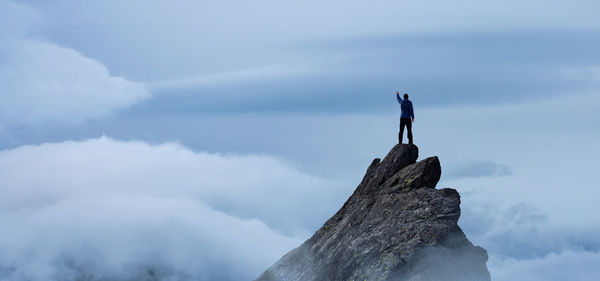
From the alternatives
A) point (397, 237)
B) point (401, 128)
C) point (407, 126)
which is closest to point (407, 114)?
point (407, 126)

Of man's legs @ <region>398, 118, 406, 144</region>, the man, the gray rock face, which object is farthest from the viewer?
man's legs @ <region>398, 118, 406, 144</region>

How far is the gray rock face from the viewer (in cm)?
3744

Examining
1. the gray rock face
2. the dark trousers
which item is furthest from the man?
the gray rock face

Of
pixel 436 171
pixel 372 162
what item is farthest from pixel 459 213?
pixel 372 162

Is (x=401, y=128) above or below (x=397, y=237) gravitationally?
above

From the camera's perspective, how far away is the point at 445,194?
4038 centimetres

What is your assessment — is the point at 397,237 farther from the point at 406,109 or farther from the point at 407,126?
the point at 406,109

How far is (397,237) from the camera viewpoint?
39.2m

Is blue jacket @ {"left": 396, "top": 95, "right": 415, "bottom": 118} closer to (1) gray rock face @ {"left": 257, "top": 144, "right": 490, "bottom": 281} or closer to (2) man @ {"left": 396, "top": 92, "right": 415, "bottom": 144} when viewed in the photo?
(2) man @ {"left": 396, "top": 92, "right": 415, "bottom": 144}

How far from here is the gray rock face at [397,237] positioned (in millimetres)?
37438

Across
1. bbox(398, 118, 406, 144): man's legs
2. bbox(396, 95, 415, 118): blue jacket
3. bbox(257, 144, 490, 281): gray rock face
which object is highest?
bbox(396, 95, 415, 118): blue jacket

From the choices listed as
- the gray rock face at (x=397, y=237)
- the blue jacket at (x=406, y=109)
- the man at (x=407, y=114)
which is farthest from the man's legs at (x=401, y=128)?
the gray rock face at (x=397, y=237)

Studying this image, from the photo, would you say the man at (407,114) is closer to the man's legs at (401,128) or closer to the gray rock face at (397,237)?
the man's legs at (401,128)

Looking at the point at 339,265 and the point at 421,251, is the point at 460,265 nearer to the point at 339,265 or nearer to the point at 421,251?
the point at 421,251
